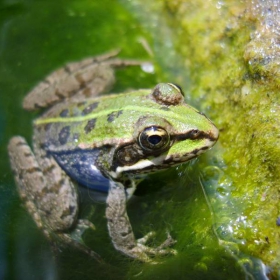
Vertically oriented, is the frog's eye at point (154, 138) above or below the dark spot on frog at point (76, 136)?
above

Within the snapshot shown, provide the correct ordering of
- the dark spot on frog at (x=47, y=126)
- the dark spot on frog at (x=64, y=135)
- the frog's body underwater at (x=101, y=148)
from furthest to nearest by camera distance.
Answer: the dark spot on frog at (x=47, y=126)
the dark spot on frog at (x=64, y=135)
the frog's body underwater at (x=101, y=148)

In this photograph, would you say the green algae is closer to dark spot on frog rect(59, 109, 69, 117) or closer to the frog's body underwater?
the frog's body underwater

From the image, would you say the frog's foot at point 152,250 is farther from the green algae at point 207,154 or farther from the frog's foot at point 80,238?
the frog's foot at point 80,238

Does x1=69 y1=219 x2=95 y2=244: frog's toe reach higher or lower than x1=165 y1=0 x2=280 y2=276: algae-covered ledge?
lower

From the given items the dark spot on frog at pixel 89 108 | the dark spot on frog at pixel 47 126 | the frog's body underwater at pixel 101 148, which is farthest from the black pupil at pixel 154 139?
the dark spot on frog at pixel 47 126

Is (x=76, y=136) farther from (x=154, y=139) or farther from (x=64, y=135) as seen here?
(x=154, y=139)

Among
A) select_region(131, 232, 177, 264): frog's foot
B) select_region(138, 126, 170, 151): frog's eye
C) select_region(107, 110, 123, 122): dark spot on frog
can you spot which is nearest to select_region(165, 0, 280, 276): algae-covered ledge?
select_region(131, 232, 177, 264): frog's foot

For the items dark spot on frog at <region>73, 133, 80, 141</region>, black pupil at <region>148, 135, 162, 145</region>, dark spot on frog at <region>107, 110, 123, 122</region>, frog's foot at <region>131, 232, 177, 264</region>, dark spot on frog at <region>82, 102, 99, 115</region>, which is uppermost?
black pupil at <region>148, 135, 162, 145</region>
